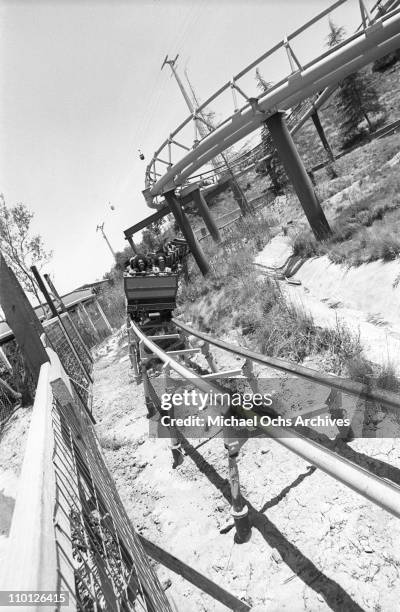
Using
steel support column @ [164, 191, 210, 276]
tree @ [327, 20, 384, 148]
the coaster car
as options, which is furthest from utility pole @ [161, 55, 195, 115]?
the coaster car

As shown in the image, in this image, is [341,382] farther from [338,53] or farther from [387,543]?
[338,53]

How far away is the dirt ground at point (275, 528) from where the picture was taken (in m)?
2.07

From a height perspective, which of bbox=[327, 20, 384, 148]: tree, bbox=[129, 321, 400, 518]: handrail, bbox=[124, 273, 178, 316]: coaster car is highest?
bbox=[327, 20, 384, 148]: tree

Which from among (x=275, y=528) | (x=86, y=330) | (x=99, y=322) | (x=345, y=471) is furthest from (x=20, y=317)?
(x=99, y=322)

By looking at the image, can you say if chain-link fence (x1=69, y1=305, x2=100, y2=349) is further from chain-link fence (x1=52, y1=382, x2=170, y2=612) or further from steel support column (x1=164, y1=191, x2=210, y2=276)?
chain-link fence (x1=52, y1=382, x2=170, y2=612)

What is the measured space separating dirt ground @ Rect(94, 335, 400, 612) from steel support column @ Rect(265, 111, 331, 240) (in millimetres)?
5803

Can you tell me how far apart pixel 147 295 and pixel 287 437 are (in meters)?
6.04

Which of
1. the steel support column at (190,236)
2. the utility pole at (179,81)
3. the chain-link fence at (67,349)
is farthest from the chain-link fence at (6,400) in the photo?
the utility pole at (179,81)

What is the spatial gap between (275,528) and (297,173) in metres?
7.35

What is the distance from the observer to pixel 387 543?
215 cm

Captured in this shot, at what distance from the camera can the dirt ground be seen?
207 cm

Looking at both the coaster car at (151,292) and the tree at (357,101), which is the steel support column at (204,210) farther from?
the tree at (357,101)

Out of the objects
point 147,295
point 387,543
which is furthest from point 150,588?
point 147,295

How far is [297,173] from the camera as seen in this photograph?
25.2 ft
